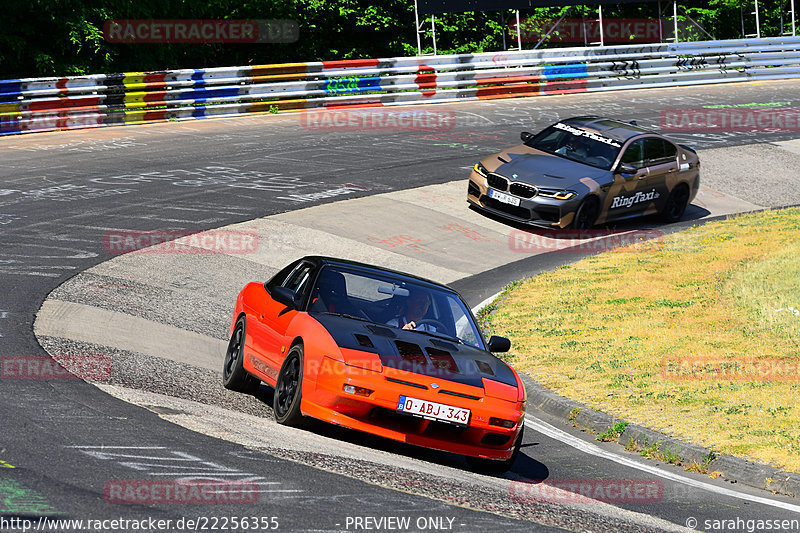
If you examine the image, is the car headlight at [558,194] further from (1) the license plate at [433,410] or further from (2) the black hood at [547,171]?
(1) the license plate at [433,410]

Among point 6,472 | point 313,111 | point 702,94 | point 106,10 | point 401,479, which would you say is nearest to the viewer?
point 6,472

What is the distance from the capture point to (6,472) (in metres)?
5.80

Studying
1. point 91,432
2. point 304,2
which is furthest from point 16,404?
point 304,2

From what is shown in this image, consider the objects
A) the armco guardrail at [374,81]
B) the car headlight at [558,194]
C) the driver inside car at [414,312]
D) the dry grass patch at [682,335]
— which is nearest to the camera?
the driver inside car at [414,312]

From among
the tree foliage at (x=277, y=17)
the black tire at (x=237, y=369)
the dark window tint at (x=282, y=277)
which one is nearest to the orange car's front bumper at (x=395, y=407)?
the black tire at (x=237, y=369)

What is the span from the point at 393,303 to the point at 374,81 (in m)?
20.3

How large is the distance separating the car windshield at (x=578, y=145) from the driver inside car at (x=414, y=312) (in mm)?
10183

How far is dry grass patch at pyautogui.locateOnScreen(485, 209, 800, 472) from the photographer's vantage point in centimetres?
930

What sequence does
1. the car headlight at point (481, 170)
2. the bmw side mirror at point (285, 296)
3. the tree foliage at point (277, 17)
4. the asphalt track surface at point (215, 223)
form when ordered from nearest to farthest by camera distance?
the asphalt track surface at point (215, 223)
the bmw side mirror at point (285, 296)
the car headlight at point (481, 170)
the tree foliage at point (277, 17)

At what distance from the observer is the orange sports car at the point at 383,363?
762cm

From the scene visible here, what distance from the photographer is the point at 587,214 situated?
18.2 metres

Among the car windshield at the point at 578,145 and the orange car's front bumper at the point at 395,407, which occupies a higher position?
the car windshield at the point at 578,145

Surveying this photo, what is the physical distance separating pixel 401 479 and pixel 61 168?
14917 mm

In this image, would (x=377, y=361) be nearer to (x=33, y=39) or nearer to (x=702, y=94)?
(x=33, y=39)
